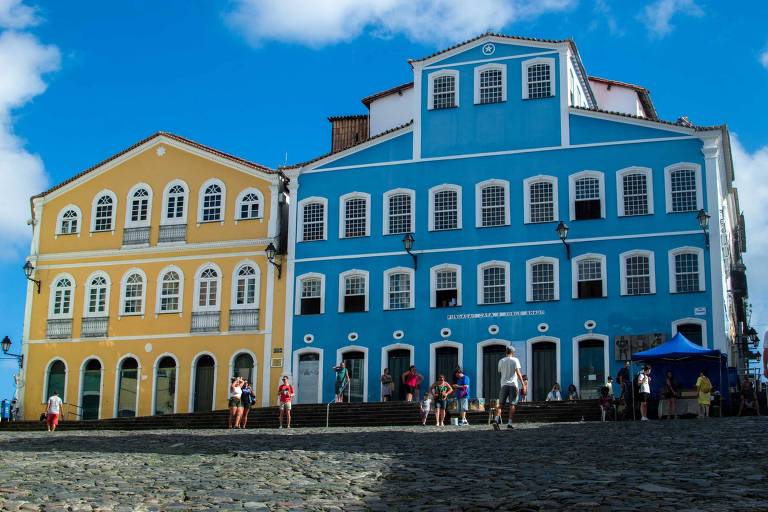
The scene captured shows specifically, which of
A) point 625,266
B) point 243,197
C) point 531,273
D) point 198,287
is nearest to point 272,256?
point 243,197

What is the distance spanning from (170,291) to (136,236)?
2652 millimetres

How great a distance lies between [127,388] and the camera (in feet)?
144

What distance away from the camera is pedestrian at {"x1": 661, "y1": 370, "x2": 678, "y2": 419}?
3066 cm

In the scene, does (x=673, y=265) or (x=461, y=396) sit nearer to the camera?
(x=461, y=396)

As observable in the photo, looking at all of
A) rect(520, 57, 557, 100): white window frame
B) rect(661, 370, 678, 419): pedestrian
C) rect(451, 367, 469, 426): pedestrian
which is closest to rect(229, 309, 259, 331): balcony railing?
rect(451, 367, 469, 426): pedestrian

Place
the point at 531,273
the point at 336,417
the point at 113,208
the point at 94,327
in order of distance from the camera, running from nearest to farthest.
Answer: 1. the point at 336,417
2. the point at 531,273
3. the point at 94,327
4. the point at 113,208

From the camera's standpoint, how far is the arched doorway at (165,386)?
142 feet

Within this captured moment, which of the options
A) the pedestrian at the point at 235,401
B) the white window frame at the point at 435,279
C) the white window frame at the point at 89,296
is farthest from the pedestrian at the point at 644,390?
the white window frame at the point at 89,296

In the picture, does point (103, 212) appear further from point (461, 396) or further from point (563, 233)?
point (461, 396)

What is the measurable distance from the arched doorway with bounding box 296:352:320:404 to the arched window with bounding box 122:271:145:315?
6852mm

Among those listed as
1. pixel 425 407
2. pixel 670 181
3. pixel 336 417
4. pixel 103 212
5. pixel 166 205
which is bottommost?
pixel 336 417

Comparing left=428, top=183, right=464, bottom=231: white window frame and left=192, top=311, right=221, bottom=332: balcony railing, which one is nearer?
left=428, top=183, right=464, bottom=231: white window frame

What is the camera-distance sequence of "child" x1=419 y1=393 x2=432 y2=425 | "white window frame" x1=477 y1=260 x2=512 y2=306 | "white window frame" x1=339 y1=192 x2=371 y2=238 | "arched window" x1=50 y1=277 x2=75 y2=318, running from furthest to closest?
"arched window" x1=50 y1=277 x2=75 y2=318
"white window frame" x1=339 y1=192 x2=371 y2=238
"white window frame" x1=477 y1=260 x2=512 y2=306
"child" x1=419 y1=393 x2=432 y2=425

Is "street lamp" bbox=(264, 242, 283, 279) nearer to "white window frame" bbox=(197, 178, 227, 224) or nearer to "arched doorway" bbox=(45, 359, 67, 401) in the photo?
"white window frame" bbox=(197, 178, 227, 224)
